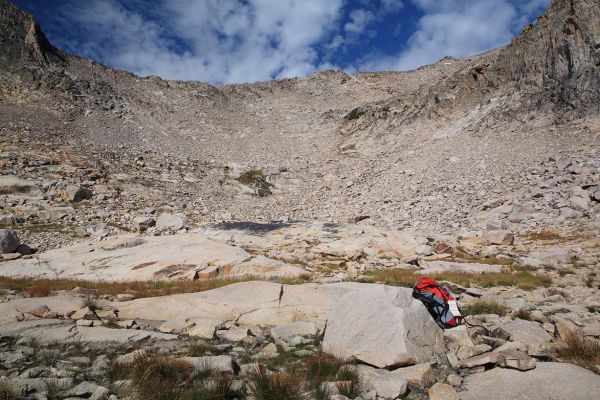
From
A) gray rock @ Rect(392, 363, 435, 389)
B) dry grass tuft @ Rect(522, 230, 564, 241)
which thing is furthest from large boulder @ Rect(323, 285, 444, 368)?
dry grass tuft @ Rect(522, 230, 564, 241)

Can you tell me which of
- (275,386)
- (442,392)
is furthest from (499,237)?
(275,386)

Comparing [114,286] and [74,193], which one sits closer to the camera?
[114,286]

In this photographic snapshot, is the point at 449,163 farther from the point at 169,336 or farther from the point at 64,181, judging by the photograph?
the point at 64,181

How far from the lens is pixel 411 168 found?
28.8 m

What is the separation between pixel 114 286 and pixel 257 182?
71.7 feet

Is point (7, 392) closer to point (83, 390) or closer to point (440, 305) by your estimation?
point (83, 390)

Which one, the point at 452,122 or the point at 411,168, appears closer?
the point at 411,168

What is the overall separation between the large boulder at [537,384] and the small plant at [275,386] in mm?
2354

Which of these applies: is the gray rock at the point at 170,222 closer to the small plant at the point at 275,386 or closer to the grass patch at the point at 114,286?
the grass patch at the point at 114,286

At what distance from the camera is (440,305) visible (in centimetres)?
730

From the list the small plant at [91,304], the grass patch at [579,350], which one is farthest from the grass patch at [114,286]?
the grass patch at [579,350]

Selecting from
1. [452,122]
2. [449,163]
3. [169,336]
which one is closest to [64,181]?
[169,336]

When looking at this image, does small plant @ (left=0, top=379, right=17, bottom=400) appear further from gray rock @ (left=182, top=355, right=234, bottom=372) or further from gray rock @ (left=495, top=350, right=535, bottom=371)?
gray rock @ (left=495, top=350, right=535, bottom=371)

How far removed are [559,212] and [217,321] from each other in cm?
1860
